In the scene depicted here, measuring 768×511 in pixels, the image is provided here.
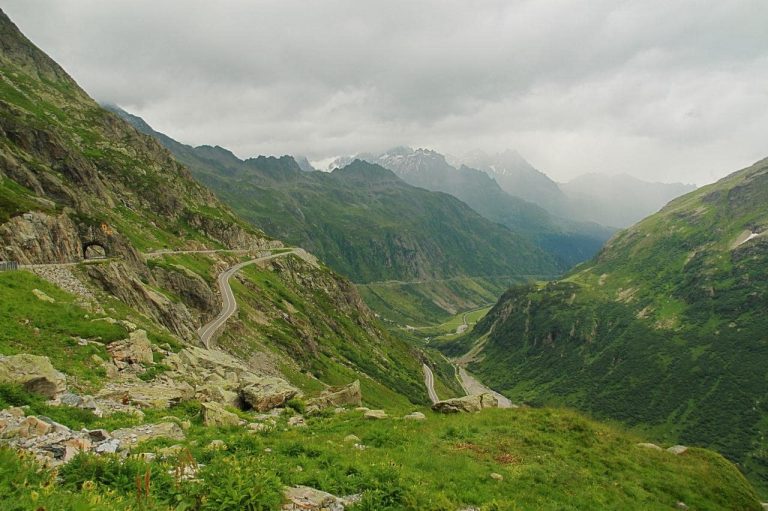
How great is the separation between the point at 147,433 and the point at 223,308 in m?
80.9

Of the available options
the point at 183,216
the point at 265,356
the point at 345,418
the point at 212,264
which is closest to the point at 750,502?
the point at 345,418

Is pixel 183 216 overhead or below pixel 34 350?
overhead

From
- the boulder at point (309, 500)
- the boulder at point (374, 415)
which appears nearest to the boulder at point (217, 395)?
the boulder at point (374, 415)

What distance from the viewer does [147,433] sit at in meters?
19.6

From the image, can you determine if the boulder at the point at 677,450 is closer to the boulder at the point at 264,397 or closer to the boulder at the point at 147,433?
the boulder at the point at 264,397

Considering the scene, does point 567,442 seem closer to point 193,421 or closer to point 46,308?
point 193,421

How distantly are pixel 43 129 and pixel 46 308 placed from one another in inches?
5311

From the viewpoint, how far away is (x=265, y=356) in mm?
85688

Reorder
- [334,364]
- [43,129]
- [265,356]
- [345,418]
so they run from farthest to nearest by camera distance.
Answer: [43,129] < [334,364] < [265,356] < [345,418]

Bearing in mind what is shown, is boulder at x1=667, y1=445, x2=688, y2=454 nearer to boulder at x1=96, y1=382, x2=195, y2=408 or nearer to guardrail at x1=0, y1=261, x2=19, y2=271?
boulder at x1=96, y1=382, x2=195, y2=408

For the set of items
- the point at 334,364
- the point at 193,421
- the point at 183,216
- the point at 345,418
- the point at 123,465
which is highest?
the point at 183,216

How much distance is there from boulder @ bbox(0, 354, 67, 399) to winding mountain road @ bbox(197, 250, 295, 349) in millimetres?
50081

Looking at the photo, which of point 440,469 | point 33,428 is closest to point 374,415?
point 440,469

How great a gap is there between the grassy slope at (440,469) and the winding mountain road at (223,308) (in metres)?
55.9
